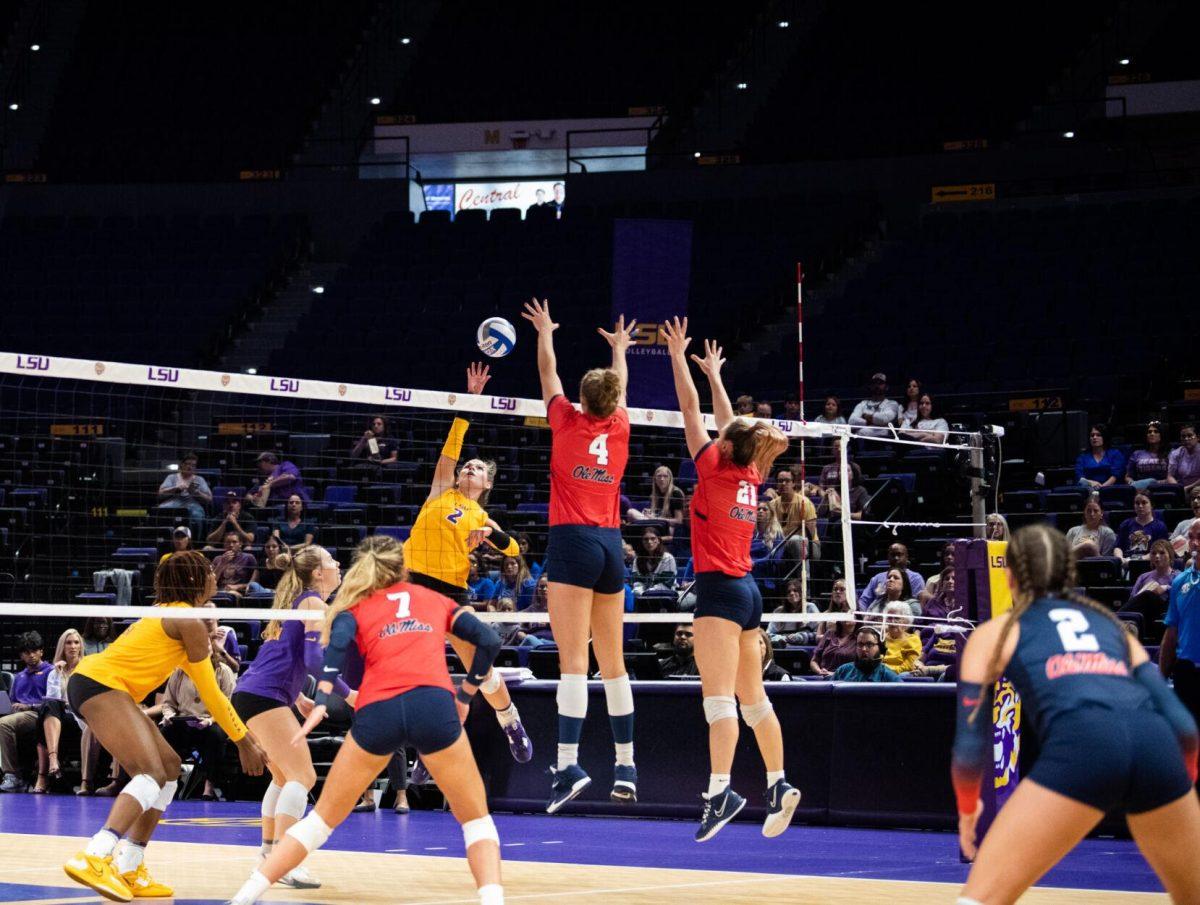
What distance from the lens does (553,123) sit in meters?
28.0

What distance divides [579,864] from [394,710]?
3.35 metres

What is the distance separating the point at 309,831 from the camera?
21.4 feet

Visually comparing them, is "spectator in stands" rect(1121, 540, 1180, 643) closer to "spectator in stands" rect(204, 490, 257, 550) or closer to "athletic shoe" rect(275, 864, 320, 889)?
"athletic shoe" rect(275, 864, 320, 889)

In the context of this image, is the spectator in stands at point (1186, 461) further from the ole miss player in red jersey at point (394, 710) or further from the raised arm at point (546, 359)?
the ole miss player in red jersey at point (394, 710)

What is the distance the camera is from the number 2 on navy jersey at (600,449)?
8.20 metres

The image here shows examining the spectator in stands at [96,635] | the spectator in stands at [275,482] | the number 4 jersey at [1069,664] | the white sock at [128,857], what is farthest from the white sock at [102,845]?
the spectator in stands at [275,482]

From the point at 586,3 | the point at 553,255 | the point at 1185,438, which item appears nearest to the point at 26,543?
the point at 553,255

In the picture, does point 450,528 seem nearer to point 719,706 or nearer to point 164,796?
point 719,706

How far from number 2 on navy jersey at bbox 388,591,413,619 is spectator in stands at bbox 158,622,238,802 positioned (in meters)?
7.83

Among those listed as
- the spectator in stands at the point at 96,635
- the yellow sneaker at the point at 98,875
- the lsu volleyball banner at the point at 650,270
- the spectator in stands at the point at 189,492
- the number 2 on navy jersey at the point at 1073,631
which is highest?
the lsu volleyball banner at the point at 650,270

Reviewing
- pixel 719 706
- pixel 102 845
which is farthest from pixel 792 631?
pixel 102 845

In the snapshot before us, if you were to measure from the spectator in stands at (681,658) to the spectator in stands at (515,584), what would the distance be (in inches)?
53.5

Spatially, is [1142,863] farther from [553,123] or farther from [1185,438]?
[553,123]

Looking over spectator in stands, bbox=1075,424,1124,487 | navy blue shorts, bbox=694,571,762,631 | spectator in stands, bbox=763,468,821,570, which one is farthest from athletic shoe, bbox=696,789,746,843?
spectator in stands, bbox=1075,424,1124,487
